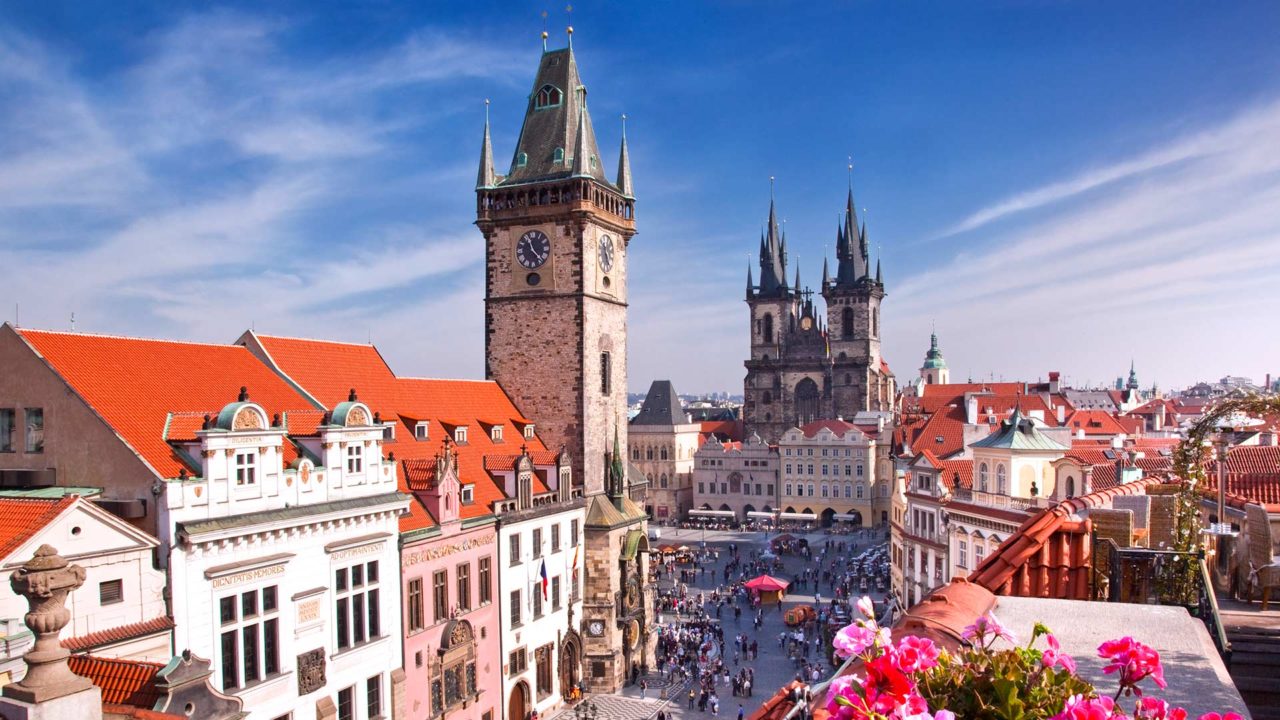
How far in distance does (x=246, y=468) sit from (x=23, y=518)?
4.29 metres

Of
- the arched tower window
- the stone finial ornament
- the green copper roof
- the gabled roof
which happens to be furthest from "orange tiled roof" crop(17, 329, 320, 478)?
the arched tower window

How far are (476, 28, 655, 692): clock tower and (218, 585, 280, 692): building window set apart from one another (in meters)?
16.7

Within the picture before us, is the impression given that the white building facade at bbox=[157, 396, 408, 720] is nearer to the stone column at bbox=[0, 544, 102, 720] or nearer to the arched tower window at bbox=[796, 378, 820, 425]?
the stone column at bbox=[0, 544, 102, 720]

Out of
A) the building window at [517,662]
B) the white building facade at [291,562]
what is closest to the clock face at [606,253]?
the building window at [517,662]

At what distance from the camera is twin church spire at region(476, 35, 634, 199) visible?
1505 inches

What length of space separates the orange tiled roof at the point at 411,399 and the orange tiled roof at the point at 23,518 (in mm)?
10108

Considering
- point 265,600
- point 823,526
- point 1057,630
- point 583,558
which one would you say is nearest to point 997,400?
point 823,526

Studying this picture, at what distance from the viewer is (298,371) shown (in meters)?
28.3

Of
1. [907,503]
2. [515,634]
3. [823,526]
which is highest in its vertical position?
[907,503]

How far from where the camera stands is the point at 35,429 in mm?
20469

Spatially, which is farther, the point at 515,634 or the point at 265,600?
the point at 515,634

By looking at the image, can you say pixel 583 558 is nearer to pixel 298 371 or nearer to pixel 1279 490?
pixel 298 371

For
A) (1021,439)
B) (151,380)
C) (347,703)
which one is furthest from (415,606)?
(1021,439)

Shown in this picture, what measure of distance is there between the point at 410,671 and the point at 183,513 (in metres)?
9.60
